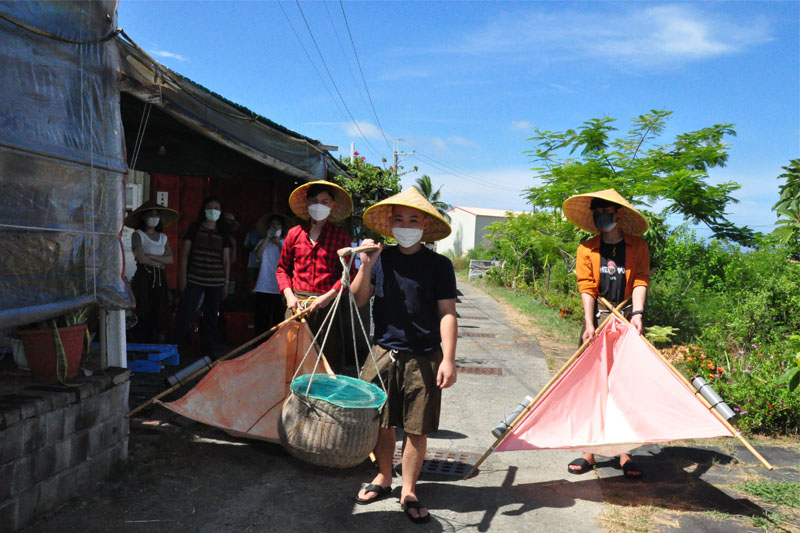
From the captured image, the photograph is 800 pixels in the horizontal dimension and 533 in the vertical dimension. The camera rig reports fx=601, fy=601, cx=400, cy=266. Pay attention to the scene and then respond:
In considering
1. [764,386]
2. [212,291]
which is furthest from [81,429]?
[764,386]

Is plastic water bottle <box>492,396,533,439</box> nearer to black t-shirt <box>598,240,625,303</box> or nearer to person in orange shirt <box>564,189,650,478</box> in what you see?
person in orange shirt <box>564,189,650,478</box>

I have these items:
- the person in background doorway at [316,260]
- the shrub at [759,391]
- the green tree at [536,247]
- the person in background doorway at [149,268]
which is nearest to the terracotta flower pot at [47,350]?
the person in background doorway at [316,260]

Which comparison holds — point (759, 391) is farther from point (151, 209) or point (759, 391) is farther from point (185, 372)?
point (151, 209)

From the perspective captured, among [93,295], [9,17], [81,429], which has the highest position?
[9,17]

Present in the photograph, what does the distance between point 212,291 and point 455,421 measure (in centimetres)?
296

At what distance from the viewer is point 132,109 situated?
6.33 meters

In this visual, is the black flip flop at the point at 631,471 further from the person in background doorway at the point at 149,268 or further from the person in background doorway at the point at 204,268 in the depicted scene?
the person in background doorway at the point at 149,268

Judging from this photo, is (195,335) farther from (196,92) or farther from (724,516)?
(724,516)

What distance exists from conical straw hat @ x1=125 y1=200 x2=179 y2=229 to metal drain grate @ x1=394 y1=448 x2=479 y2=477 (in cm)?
402

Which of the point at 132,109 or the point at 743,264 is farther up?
the point at 132,109

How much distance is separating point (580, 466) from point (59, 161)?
4.08 metres

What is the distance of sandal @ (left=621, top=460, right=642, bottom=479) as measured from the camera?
439 centimetres

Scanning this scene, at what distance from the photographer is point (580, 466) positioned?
177 inches

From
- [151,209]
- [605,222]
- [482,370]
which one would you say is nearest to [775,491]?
[605,222]
